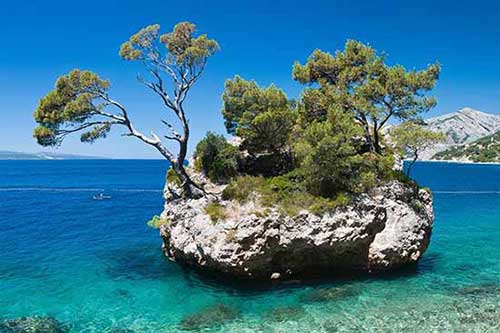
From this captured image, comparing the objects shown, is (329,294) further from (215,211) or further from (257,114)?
(257,114)

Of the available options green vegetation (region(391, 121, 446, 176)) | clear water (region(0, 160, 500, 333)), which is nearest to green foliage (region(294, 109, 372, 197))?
green vegetation (region(391, 121, 446, 176))

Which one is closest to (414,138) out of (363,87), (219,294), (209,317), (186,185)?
(363,87)

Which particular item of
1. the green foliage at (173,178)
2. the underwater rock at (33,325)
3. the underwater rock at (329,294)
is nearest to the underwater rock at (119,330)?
the underwater rock at (33,325)

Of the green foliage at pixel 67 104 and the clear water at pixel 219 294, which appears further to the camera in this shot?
the green foliage at pixel 67 104

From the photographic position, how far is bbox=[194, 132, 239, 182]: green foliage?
2909 centimetres

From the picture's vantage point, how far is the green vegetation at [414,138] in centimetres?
2728

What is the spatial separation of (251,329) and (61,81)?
19.3 metres

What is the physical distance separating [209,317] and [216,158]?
13224mm

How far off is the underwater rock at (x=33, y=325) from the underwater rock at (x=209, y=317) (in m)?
5.24

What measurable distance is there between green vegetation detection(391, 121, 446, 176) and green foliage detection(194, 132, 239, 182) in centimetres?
1179

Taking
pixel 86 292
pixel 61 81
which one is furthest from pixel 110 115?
pixel 86 292

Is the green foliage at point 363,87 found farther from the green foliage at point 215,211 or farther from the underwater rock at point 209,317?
the underwater rock at point 209,317

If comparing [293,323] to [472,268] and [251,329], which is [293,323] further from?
[472,268]

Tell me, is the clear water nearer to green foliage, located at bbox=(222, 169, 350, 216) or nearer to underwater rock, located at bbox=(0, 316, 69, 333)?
underwater rock, located at bbox=(0, 316, 69, 333)
